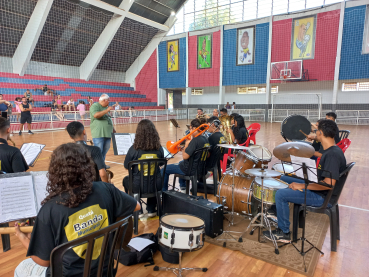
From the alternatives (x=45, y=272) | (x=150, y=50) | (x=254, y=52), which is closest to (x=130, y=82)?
(x=150, y=50)

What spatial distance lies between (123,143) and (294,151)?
104 inches

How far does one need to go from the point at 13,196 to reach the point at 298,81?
66.7 feet

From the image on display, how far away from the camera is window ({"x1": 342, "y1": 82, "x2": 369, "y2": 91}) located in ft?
55.7

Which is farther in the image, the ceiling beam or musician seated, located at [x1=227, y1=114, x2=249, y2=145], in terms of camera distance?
the ceiling beam

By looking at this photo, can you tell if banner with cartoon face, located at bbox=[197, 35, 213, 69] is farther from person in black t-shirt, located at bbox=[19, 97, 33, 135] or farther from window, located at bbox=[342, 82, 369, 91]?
person in black t-shirt, located at bbox=[19, 97, 33, 135]

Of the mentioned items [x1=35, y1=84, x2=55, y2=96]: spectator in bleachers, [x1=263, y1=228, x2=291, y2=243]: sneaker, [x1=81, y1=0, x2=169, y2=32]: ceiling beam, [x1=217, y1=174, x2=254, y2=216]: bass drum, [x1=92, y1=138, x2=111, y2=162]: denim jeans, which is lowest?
[x1=263, y1=228, x2=291, y2=243]: sneaker

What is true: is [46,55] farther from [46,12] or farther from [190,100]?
[190,100]

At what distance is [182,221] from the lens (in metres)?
2.24

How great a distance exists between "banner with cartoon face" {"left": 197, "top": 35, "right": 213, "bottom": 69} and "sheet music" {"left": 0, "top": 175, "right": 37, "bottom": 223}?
2163 cm

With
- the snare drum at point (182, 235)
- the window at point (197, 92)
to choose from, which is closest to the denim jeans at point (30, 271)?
the snare drum at point (182, 235)

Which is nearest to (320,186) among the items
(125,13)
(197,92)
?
(125,13)

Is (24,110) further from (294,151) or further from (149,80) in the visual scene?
(149,80)

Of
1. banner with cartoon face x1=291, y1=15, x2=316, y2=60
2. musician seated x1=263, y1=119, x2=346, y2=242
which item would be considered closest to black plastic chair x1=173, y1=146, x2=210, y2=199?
musician seated x1=263, y1=119, x2=346, y2=242

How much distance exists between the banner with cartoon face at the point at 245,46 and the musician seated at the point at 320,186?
18.8 meters
